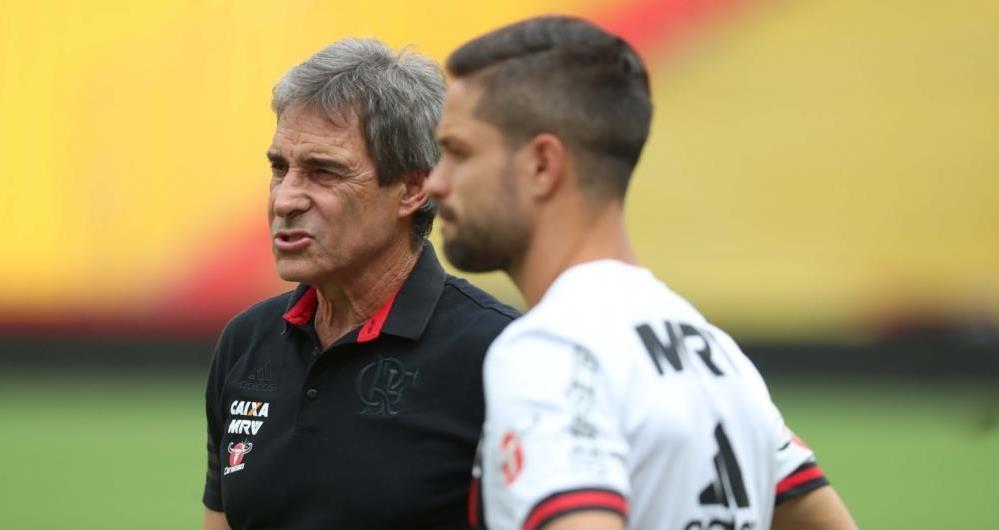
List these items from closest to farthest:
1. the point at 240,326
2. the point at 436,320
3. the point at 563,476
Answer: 1. the point at 563,476
2. the point at 436,320
3. the point at 240,326

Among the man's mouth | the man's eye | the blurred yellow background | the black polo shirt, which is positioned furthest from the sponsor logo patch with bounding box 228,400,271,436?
the blurred yellow background

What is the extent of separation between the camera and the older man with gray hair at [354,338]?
222cm

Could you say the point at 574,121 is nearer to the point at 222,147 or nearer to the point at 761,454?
the point at 761,454

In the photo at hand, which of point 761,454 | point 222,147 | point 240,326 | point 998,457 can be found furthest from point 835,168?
point 761,454

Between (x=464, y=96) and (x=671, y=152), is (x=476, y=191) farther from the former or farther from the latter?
Answer: (x=671, y=152)

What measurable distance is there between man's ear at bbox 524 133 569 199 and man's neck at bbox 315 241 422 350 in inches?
27.6

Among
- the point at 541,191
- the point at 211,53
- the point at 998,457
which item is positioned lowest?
the point at 998,457

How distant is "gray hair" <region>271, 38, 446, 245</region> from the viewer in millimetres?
2363

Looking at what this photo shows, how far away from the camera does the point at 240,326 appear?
2.53 m

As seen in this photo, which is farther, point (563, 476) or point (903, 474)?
point (903, 474)

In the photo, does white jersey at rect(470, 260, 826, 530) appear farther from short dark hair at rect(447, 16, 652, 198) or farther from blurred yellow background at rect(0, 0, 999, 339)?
blurred yellow background at rect(0, 0, 999, 339)

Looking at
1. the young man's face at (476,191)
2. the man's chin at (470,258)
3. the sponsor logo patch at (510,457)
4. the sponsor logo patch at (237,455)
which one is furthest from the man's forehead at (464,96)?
the sponsor logo patch at (237,455)

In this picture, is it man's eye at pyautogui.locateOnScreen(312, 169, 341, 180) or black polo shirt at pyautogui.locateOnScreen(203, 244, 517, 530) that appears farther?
man's eye at pyautogui.locateOnScreen(312, 169, 341, 180)

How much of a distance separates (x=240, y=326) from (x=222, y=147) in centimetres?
430
